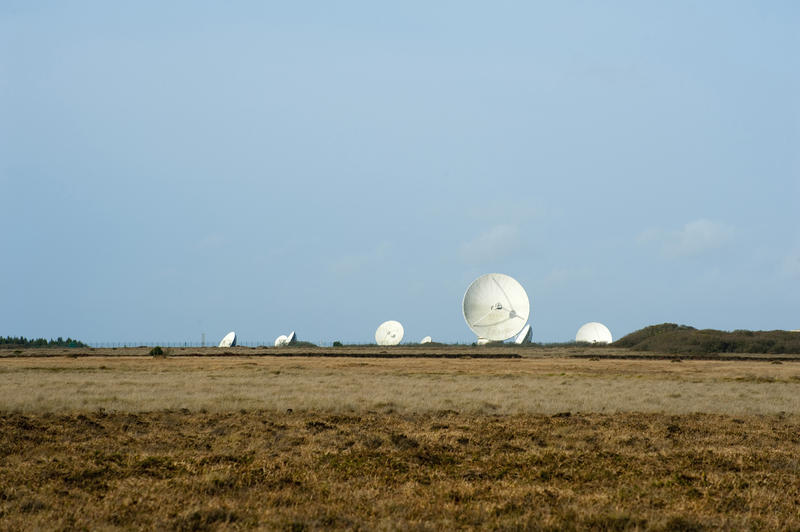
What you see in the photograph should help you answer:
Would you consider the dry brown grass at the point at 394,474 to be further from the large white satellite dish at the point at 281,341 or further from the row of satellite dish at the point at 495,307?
the large white satellite dish at the point at 281,341

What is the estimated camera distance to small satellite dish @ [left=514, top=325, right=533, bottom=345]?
440ft

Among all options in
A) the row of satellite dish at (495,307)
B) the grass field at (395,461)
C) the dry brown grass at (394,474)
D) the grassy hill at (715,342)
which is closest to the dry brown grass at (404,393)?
the grass field at (395,461)

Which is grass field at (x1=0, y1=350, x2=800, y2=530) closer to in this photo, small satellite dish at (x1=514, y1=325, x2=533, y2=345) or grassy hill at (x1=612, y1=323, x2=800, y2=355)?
grassy hill at (x1=612, y1=323, x2=800, y2=355)

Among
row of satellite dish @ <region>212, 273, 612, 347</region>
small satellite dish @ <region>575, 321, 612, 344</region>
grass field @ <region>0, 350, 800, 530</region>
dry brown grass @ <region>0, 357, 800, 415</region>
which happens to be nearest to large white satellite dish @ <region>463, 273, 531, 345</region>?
row of satellite dish @ <region>212, 273, 612, 347</region>

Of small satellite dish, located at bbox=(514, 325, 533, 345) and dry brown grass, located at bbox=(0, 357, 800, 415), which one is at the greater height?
small satellite dish, located at bbox=(514, 325, 533, 345)

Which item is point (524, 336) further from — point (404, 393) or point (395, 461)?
point (395, 461)

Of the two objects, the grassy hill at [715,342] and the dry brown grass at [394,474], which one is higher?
the grassy hill at [715,342]

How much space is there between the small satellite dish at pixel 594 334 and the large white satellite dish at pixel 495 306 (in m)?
39.4

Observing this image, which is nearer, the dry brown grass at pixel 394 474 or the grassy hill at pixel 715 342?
the dry brown grass at pixel 394 474

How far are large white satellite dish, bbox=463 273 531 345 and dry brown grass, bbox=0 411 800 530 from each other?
268ft

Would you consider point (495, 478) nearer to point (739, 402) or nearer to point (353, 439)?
point (353, 439)

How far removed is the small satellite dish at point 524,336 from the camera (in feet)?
440

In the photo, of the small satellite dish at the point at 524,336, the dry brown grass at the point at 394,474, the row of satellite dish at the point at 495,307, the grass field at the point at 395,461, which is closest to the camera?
the dry brown grass at the point at 394,474

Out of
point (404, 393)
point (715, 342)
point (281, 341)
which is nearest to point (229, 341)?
point (281, 341)
